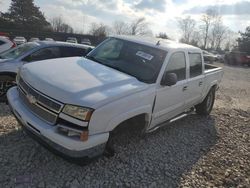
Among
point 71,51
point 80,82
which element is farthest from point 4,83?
point 80,82

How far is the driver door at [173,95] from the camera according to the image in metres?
4.91

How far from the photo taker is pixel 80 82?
159 inches

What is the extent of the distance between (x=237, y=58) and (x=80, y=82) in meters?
39.2

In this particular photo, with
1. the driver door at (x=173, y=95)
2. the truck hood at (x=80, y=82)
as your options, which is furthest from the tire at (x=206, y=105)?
the truck hood at (x=80, y=82)

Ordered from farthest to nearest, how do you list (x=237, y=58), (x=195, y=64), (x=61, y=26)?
(x=61, y=26), (x=237, y=58), (x=195, y=64)

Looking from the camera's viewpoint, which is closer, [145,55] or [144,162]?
[144,162]

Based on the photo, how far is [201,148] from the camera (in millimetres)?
5625

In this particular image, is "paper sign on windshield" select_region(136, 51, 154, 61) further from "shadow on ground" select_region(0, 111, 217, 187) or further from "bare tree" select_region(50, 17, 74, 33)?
"bare tree" select_region(50, 17, 74, 33)

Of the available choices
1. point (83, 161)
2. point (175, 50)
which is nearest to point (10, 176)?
point (83, 161)

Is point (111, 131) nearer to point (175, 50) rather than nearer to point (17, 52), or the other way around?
point (175, 50)

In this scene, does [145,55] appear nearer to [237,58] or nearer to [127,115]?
[127,115]

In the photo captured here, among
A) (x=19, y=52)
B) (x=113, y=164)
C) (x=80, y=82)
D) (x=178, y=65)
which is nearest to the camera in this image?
(x=80, y=82)

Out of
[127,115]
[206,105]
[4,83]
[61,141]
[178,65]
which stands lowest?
[206,105]

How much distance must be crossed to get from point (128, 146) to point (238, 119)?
14.0 feet
